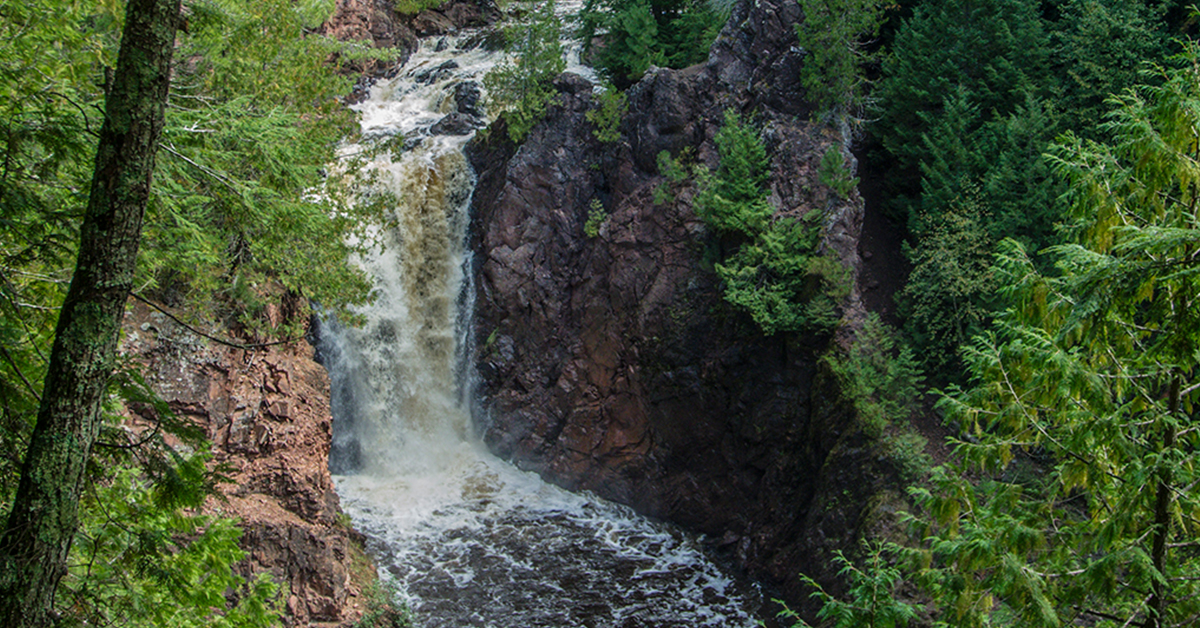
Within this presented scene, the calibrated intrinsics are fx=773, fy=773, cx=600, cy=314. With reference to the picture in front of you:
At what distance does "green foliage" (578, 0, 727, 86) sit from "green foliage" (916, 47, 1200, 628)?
61.1ft

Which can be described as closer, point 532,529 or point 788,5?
point 532,529

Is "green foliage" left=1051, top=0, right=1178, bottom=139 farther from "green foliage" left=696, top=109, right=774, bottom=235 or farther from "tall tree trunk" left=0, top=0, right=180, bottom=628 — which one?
"tall tree trunk" left=0, top=0, right=180, bottom=628

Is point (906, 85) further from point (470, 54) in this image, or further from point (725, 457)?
point (470, 54)

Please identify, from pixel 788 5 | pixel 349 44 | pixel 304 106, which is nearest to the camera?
pixel 304 106

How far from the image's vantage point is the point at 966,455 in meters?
6.87

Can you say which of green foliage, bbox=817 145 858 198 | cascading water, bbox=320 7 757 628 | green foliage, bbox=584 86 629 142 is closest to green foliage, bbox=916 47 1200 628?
cascading water, bbox=320 7 757 628

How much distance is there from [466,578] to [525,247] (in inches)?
404

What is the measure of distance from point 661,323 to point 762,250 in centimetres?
368

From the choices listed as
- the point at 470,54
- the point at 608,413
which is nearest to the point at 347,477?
the point at 608,413

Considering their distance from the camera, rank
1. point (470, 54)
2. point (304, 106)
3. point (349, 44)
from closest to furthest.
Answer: point (304, 106) < point (349, 44) < point (470, 54)

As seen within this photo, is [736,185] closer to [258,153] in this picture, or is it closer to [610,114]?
[610,114]

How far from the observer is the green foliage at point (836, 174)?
64.0 feet

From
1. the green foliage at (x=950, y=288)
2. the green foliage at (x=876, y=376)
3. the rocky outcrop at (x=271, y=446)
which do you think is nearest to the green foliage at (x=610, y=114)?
the green foliage at (x=950, y=288)

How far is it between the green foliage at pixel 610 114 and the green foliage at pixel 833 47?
5.43 m
